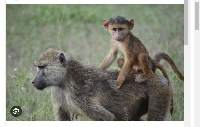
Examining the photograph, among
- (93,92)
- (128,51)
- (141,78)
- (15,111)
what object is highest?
(128,51)

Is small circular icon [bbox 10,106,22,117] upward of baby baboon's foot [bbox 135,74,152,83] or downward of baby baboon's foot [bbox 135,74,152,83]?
downward

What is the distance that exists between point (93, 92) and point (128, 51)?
764 mm

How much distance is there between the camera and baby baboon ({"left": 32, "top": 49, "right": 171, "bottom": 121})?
4.42 metres

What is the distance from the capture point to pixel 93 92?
14.9ft

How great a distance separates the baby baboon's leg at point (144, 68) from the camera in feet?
15.3

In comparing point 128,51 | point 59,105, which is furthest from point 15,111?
point 128,51
